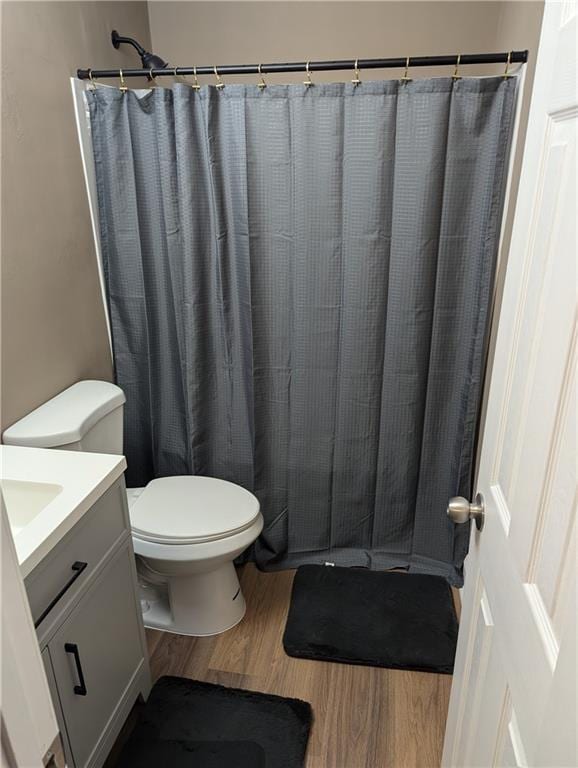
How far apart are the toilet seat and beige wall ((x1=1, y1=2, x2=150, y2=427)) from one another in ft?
1.62

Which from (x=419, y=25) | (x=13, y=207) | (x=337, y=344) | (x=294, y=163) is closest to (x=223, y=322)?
(x=337, y=344)

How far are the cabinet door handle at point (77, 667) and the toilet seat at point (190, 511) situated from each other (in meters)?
0.53

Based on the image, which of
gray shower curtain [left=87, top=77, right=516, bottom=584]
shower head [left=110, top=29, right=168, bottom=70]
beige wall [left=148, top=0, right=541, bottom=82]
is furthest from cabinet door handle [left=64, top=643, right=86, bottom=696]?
beige wall [left=148, top=0, right=541, bottom=82]

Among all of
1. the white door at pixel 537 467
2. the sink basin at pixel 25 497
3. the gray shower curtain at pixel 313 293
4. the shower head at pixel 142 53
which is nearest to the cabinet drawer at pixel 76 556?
the sink basin at pixel 25 497

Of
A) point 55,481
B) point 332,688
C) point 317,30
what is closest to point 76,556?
point 55,481

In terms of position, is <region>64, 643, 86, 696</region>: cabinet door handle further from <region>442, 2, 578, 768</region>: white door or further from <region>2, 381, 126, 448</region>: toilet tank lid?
<region>442, 2, 578, 768</region>: white door

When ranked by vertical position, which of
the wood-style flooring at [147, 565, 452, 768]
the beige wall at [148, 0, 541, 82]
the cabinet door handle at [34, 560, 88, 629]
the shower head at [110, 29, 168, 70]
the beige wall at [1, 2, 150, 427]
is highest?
the beige wall at [148, 0, 541, 82]

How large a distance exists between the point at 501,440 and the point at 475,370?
1.00m

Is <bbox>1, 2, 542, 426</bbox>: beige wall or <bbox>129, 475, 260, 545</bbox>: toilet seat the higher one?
<bbox>1, 2, 542, 426</bbox>: beige wall

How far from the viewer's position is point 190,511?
1872mm

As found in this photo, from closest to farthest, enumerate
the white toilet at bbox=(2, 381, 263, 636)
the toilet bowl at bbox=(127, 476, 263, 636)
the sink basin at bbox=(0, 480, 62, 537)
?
the sink basin at bbox=(0, 480, 62, 537), the white toilet at bbox=(2, 381, 263, 636), the toilet bowl at bbox=(127, 476, 263, 636)

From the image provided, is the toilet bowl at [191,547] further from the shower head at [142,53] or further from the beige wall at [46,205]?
the shower head at [142,53]

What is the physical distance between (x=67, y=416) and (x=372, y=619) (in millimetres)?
1283

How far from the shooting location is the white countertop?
1.10 meters
